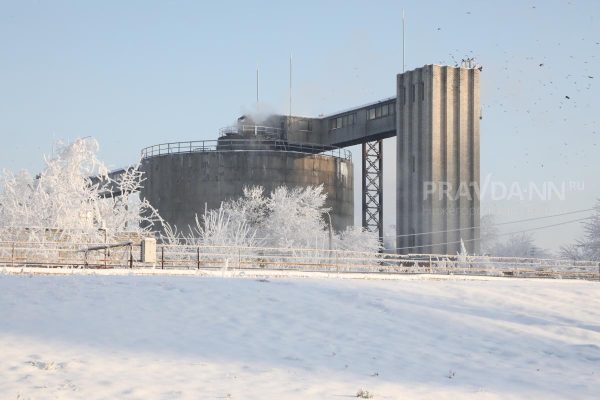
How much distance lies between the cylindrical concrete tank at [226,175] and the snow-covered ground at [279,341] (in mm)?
55550

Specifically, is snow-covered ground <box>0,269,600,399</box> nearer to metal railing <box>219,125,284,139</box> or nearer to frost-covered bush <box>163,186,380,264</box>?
frost-covered bush <box>163,186,380,264</box>

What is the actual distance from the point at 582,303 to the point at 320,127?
65.0m

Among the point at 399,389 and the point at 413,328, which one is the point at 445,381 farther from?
the point at 413,328

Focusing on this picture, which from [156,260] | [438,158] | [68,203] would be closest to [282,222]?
[438,158]

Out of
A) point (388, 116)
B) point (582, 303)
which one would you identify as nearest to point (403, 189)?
point (388, 116)

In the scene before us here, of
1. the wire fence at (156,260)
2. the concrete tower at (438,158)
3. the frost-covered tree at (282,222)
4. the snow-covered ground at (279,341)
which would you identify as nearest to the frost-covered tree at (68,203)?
the wire fence at (156,260)

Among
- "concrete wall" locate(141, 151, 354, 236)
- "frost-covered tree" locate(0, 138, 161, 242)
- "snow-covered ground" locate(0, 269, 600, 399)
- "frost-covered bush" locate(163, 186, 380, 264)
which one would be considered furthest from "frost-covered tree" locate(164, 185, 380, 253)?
"snow-covered ground" locate(0, 269, 600, 399)

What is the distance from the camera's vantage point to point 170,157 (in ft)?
285

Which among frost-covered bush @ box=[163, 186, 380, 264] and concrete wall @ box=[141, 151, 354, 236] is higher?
concrete wall @ box=[141, 151, 354, 236]

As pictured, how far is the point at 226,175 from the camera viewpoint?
276ft

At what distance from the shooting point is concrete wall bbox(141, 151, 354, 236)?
83812 mm

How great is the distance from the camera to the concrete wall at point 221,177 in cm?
8381

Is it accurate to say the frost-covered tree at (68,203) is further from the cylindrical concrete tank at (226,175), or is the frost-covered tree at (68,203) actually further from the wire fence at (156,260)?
the cylindrical concrete tank at (226,175)

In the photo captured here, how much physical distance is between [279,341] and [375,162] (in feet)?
254
